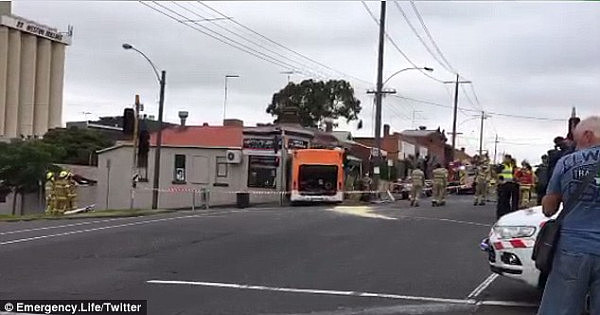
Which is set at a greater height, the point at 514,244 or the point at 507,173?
the point at 507,173

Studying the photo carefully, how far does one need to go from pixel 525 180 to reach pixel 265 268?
12.2 m

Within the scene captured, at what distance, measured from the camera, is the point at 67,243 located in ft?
47.5

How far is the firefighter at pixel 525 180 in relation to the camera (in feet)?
69.8

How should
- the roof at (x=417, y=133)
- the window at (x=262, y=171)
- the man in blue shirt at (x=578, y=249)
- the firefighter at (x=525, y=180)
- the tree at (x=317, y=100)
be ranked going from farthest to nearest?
1. the roof at (x=417, y=133)
2. the tree at (x=317, y=100)
3. the window at (x=262, y=171)
4. the firefighter at (x=525, y=180)
5. the man in blue shirt at (x=578, y=249)

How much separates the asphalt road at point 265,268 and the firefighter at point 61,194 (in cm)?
998

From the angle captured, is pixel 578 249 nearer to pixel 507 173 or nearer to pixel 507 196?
pixel 507 196

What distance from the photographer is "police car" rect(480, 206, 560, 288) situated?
827cm

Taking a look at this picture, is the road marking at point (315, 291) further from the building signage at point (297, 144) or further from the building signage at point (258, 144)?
the building signage at point (297, 144)

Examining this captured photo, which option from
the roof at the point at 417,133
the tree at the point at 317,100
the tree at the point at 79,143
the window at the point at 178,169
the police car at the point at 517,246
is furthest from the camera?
the roof at the point at 417,133

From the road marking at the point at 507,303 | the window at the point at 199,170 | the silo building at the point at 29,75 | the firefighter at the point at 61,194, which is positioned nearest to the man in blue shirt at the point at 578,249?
the road marking at the point at 507,303

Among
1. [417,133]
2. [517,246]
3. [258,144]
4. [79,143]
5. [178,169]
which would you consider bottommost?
[517,246]

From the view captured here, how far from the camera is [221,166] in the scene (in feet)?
151

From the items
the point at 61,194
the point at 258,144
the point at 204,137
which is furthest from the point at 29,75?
the point at 61,194

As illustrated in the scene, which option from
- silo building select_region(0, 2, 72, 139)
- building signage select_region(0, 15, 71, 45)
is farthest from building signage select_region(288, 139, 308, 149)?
building signage select_region(0, 15, 71, 45)
